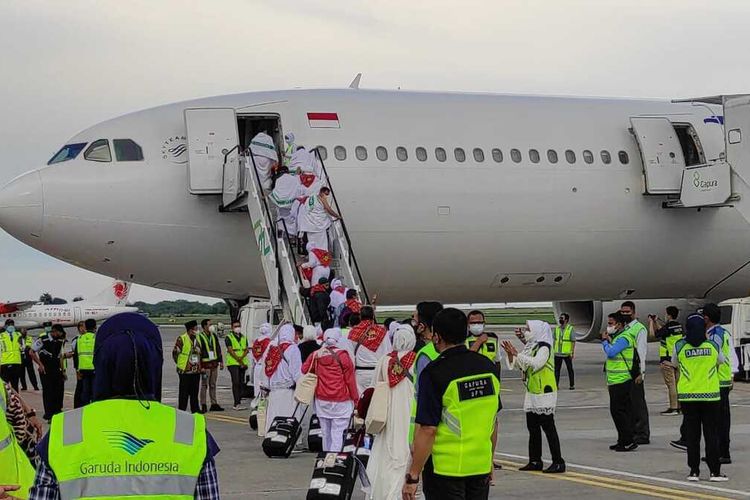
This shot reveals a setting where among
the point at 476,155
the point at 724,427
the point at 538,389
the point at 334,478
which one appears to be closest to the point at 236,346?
the point at 476,155

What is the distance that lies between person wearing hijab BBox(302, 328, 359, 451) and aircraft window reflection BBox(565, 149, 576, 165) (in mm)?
10205

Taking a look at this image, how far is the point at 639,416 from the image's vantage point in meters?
13.4

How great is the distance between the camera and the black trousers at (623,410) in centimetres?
1259

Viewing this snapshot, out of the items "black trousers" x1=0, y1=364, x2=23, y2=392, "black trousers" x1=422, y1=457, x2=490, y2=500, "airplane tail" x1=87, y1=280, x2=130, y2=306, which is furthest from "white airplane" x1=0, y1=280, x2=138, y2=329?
"black trousers" x1=422, y1=457, x2=490, y2=500

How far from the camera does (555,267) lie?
20.5 m

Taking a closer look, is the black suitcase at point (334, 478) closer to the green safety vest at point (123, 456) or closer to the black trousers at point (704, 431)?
the black trousers at point (704, 431)

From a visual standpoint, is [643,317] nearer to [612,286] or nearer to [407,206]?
[612,286]

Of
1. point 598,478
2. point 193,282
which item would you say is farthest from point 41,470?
point 193,282

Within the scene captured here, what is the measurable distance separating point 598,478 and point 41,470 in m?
8.03

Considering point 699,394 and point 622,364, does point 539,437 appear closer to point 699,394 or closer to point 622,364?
point 699,394

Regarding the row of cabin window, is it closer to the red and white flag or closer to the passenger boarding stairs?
the red and white flag

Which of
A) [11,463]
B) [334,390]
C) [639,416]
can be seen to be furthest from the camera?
[639,416]

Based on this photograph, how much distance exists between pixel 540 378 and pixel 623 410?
186 cm

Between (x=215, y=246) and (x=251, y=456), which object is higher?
(x=215, y=246)
